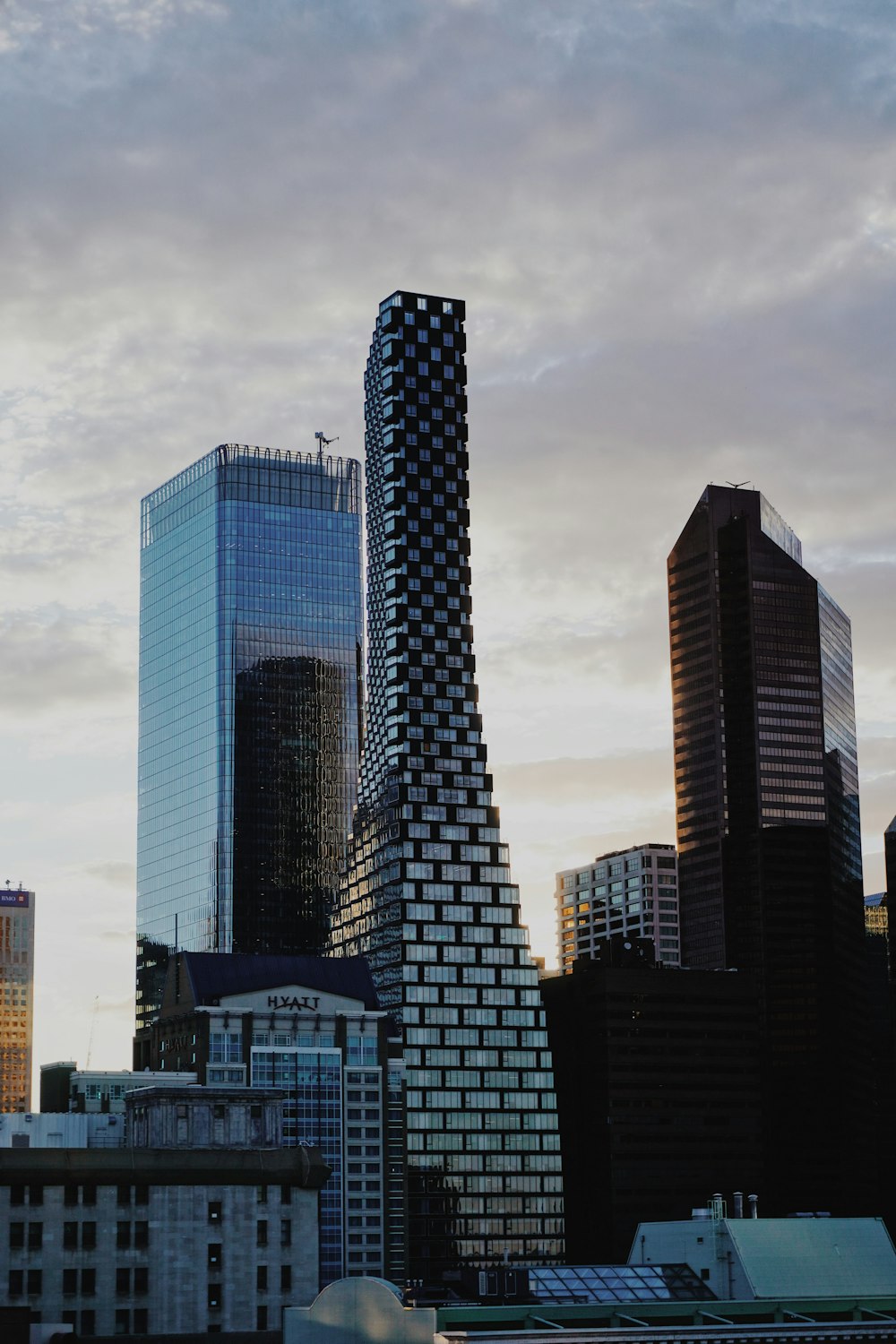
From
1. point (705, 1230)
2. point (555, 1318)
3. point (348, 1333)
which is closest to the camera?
point (348, 1333)

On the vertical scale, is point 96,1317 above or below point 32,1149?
below

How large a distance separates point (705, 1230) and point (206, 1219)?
48.3 metres

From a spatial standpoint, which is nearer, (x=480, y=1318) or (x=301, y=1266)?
(x=480, y=1318)

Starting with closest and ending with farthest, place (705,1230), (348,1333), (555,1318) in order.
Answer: (348,1333), (555,1318), (705,1230)

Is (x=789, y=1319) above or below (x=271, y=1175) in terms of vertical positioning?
below

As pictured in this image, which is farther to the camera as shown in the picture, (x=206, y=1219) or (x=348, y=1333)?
(x=206, y=1219)

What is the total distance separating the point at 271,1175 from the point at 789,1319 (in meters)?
46.3

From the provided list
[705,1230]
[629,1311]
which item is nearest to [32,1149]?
[629,1311]

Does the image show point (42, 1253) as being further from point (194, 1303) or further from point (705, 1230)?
point (705, 1230)

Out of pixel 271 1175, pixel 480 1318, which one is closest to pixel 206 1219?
pixel 271 1175

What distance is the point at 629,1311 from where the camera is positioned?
535 ft

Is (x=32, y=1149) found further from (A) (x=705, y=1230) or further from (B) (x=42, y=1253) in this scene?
(A) (x=705, y=1230)

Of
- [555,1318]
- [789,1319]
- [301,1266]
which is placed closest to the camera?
[555,1318]

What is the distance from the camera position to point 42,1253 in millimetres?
170750
